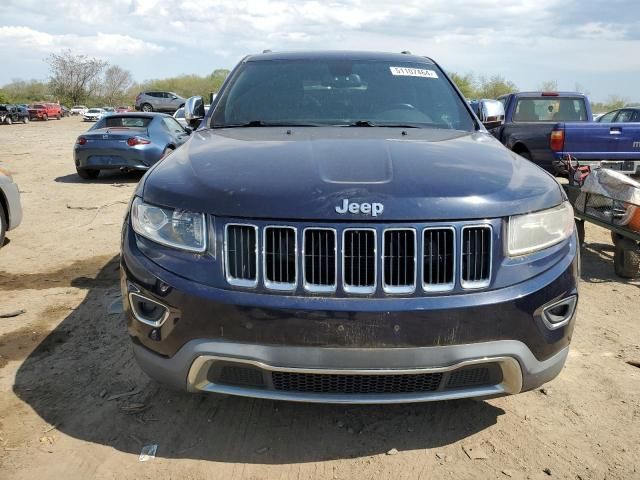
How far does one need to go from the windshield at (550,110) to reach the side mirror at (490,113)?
21.3ft

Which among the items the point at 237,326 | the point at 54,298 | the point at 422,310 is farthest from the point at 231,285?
the point at 54,298

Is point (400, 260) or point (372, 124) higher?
point (372, 124)

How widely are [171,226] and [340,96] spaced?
1745mm

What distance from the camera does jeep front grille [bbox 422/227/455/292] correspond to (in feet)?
7.23

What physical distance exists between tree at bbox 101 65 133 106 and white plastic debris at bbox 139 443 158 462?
296 ft

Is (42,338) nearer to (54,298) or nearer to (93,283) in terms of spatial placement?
(54,298)

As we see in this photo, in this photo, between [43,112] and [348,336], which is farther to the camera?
[43,112]

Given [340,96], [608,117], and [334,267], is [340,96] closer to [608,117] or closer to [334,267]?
[334,267]

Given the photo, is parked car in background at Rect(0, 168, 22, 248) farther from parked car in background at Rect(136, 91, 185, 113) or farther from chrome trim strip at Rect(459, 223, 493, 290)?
parked car in background at Rect(136, 91, 185, 113)

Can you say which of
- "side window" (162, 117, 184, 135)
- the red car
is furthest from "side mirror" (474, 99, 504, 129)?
the red car

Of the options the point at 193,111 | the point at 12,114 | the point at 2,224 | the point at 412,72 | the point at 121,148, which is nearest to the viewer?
the point at 412,72

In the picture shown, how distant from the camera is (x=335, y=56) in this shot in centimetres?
401

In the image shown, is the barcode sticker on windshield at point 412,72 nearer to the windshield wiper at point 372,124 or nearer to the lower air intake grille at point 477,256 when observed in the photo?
the windshield wiper at point 372,124

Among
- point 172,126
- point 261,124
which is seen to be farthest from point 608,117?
point 261,124
